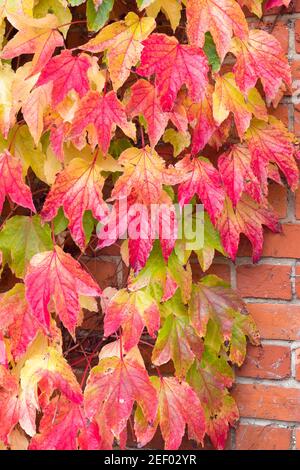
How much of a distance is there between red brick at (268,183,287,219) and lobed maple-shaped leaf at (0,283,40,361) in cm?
55

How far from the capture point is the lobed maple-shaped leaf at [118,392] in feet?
3.82

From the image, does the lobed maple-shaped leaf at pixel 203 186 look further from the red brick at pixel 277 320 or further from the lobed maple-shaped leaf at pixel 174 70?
the red brick at pixel 277 320

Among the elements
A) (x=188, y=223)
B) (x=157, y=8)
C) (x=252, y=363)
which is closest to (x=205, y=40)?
(x=157, y=8)

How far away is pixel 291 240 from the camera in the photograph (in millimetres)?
1374

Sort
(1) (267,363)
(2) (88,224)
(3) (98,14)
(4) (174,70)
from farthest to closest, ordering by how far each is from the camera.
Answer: (1) (267,363), (2) (88,224), (3) (98,14), (4) (174,70)

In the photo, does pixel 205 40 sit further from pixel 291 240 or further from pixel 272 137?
pixel 291 240

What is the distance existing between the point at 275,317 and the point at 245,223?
22cm

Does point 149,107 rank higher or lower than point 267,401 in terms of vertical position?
higher

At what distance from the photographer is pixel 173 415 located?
124cm

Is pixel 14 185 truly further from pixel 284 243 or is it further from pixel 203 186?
pixel 284 243

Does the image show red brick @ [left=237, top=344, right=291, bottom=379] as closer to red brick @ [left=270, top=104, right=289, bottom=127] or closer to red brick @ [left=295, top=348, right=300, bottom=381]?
red brick @ [left=295, top=348, right=300, bottom=381]

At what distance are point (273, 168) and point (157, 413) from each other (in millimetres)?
534

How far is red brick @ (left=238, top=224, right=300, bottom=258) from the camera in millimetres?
1372

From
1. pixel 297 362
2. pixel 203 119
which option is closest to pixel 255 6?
pixel 203 119
